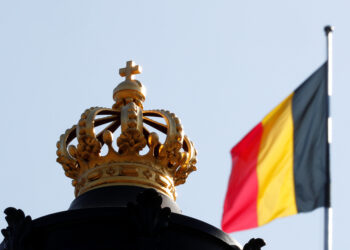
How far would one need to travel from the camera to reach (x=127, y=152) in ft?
96.4

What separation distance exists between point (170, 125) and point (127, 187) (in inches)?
65.1

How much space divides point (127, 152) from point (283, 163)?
3.75 m

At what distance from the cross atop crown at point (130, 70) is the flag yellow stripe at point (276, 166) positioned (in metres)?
4.88

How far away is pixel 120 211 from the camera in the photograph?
27.1 meters

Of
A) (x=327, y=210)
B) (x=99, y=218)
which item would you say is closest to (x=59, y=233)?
(x=99, y=218)

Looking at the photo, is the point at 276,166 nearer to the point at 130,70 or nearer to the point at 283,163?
the point at 283,163

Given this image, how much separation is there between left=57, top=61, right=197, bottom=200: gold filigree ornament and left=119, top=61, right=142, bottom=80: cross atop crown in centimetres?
86

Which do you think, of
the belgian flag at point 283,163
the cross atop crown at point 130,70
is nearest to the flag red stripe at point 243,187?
the belgian flag at point 283,163

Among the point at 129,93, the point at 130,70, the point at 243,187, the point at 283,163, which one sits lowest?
the point at 243,187

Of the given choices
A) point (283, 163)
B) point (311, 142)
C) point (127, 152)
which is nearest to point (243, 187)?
point (283, 163)

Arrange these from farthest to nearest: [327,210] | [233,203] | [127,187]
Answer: [127,187] → [233,203] → [327,210]

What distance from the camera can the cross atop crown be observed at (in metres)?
31.4

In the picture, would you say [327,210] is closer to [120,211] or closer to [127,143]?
[120,211]

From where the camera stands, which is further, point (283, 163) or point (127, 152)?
point (127, 152)
